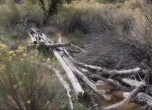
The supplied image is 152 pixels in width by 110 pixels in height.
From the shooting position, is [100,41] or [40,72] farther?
[100,41]

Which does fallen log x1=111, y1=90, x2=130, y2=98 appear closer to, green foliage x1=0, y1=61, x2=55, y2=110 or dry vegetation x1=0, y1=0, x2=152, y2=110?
dry vegetation x1=0, y1=0, x2=152, y2=110

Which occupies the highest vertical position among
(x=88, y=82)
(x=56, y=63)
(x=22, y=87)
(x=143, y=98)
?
(x=22, y=87)

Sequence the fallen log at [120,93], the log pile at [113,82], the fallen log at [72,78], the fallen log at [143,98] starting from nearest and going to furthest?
the fallen log at [143,98] → the log pile at [113,82] → the fallen log at [120,93] → the fallen log at [72,78]

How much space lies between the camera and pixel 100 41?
9156 mm

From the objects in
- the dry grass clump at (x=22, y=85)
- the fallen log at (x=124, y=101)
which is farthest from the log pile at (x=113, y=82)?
the dry grass clump at (x=22, y=85)

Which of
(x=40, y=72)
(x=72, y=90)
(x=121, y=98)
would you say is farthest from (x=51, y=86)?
(x=121, y=98)

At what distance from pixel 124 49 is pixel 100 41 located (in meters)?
1.23

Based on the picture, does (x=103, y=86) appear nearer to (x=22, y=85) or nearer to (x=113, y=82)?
(x=113, y=82)

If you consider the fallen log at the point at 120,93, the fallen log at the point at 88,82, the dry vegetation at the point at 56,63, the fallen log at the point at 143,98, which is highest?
the dry vegetation at the point at 56,63

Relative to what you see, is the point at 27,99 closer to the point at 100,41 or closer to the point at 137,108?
the point at 137,108

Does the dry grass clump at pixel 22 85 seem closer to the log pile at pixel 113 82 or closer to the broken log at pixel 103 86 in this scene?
the log pile at pixel 113 82

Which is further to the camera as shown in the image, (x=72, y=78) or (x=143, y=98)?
(x=72, y=78)

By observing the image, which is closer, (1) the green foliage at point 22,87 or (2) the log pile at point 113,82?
(1) the green foliage at point 22,87

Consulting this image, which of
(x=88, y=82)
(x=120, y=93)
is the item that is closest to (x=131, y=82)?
(x=120, y=93)
